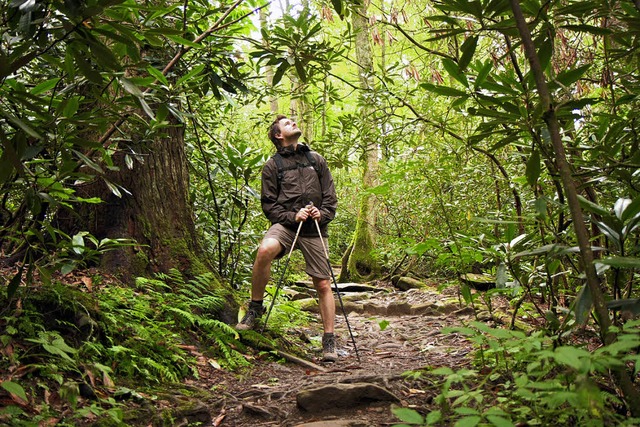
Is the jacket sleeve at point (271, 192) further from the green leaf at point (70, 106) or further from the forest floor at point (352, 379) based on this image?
the green leaf at point (70, 106)

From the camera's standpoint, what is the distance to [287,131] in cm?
507

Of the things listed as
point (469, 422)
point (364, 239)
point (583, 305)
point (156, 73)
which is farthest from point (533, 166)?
point (364, 239)

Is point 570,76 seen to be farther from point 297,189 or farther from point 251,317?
point 251,317

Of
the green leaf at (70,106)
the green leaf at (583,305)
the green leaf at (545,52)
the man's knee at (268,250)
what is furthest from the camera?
the man's knee at (268,250)

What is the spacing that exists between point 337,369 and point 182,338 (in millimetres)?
1280

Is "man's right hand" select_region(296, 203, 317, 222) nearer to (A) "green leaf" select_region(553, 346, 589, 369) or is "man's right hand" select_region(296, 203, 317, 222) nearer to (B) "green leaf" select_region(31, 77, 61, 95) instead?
(B) "green leaf" select_region(31, 77, 61, 95)

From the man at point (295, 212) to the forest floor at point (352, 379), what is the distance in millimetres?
514

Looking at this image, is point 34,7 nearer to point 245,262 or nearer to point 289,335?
point 289,335

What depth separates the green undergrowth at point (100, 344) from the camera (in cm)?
235

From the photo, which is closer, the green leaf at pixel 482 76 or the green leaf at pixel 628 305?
the green leaf at pixel 628 305

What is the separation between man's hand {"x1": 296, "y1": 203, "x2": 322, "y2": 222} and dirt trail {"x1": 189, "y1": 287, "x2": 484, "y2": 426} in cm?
111

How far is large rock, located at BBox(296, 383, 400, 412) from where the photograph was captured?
111 inches

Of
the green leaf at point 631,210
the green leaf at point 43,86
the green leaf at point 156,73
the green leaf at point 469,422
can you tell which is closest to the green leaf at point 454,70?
the green leaf at point 631,210

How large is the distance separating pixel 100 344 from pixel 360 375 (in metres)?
1.64
